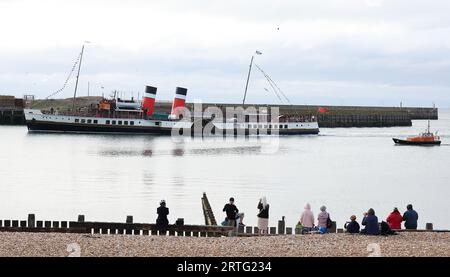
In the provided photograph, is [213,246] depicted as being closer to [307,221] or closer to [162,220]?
[162,220]

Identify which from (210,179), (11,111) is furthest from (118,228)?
(11,111)

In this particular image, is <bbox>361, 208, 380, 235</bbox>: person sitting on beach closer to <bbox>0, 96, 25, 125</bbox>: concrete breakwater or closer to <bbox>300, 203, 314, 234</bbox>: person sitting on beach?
<bbox>300, 203, 314, 234</bbox>: person sitting on beach

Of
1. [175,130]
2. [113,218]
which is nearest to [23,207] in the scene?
[113,218]

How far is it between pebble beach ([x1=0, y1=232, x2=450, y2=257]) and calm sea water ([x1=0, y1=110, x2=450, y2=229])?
15.1 metres

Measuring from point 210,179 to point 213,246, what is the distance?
35977 mm

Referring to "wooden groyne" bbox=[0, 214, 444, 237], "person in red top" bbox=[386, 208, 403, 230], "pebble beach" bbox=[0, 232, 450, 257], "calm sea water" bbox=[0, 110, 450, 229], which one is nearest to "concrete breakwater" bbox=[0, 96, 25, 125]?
"calm sea water" bbox=[0, 110, 450, 229]

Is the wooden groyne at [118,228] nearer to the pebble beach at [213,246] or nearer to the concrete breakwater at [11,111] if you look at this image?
the pebble beach at [213,246]

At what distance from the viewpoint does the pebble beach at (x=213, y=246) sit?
683 inches

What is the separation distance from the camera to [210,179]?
178 feet

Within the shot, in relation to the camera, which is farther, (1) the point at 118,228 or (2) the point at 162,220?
(2) the point at 162,220
